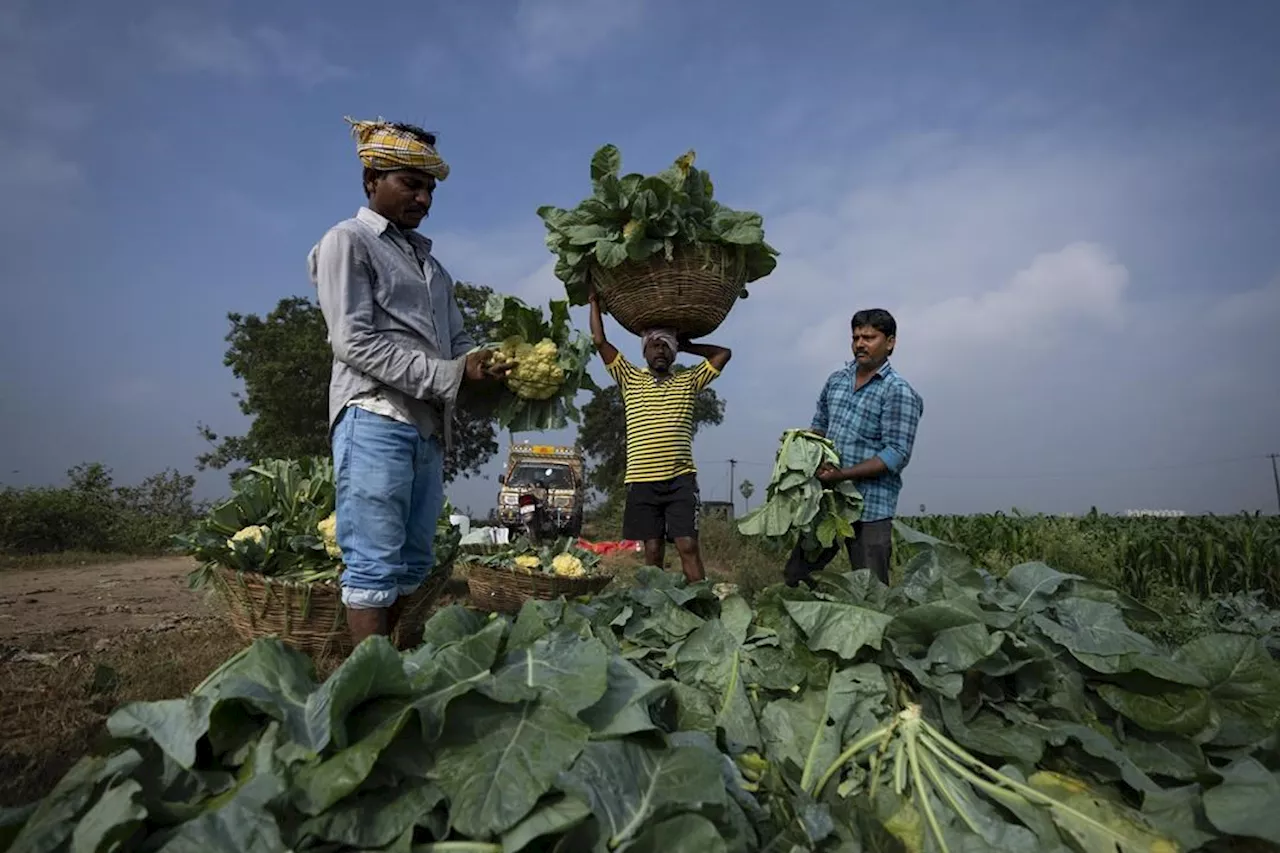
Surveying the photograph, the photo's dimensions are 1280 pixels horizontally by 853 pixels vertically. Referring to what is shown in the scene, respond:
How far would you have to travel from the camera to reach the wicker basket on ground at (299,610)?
11.4 ft

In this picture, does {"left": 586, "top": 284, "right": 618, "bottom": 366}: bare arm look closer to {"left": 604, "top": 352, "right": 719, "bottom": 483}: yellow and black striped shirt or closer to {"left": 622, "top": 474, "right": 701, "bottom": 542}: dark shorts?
{"left": 604, "top": 352, "right": 719, "bottom": 483}: yellow and black striped shirt

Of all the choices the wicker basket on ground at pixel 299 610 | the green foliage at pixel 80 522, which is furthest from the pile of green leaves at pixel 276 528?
the green foliage at pixel 80 522

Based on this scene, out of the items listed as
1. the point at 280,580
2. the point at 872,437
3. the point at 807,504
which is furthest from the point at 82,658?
the point at 872,437

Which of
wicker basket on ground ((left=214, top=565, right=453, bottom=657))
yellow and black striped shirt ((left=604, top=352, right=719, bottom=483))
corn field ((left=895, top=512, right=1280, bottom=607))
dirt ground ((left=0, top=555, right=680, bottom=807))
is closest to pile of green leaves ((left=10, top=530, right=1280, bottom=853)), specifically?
dirt ground ((left=0, top=555, right=680, bottom=807))

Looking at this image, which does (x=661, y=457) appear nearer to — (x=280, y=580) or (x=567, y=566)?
(x=567, y=566)

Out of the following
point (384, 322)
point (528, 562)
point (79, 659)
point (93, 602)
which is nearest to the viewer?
point (384, 322)

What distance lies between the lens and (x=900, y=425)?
386 cm

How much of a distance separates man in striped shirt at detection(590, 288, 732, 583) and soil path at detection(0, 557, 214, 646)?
9.16ft

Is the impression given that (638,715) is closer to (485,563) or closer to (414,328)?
(414,328)

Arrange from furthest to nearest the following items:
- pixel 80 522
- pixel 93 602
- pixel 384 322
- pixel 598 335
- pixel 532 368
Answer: pixel 80 522, pixel 93 602, pixel 598 335, pixel 532 368, pixel 384 322

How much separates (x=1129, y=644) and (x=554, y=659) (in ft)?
5.22

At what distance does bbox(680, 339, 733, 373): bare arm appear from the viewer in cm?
482

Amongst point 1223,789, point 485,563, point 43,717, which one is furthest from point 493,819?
point 485,563

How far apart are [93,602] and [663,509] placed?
17.0 ft
